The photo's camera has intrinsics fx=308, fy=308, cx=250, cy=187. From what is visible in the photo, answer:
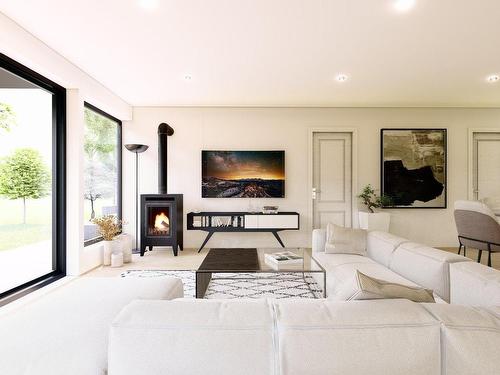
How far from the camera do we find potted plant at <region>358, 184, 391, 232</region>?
5.01 meters

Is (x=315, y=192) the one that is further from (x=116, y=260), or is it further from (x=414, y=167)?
(x=116, y=260)

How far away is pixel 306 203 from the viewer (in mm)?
5375

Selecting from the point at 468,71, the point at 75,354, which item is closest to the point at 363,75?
the point at 468,71

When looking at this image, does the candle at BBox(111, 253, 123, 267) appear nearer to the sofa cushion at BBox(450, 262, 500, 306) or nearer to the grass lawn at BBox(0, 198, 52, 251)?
the grass lawn at BBox(0, 198, 52, 251)

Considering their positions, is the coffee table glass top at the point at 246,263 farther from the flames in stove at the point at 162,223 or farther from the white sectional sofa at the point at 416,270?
the flames in stove at the point at 162,223

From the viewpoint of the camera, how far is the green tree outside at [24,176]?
293 cm

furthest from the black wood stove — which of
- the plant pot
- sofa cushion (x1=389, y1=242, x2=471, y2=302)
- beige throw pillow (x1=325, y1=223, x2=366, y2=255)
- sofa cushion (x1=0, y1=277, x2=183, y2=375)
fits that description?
sofa cushion (x1=389, y1=242, x2=471, y2=302)

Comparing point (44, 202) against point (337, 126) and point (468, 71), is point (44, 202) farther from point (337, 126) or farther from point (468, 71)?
point (468, 71)

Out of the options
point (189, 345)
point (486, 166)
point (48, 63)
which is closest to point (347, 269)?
point (189, 345)

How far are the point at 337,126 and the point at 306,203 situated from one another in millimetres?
1450

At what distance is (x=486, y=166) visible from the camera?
212 inches

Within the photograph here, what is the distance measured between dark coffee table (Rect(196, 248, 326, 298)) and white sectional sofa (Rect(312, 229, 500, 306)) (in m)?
0.17

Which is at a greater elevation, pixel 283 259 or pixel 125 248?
pixel 283 259

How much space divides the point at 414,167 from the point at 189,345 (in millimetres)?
5446
